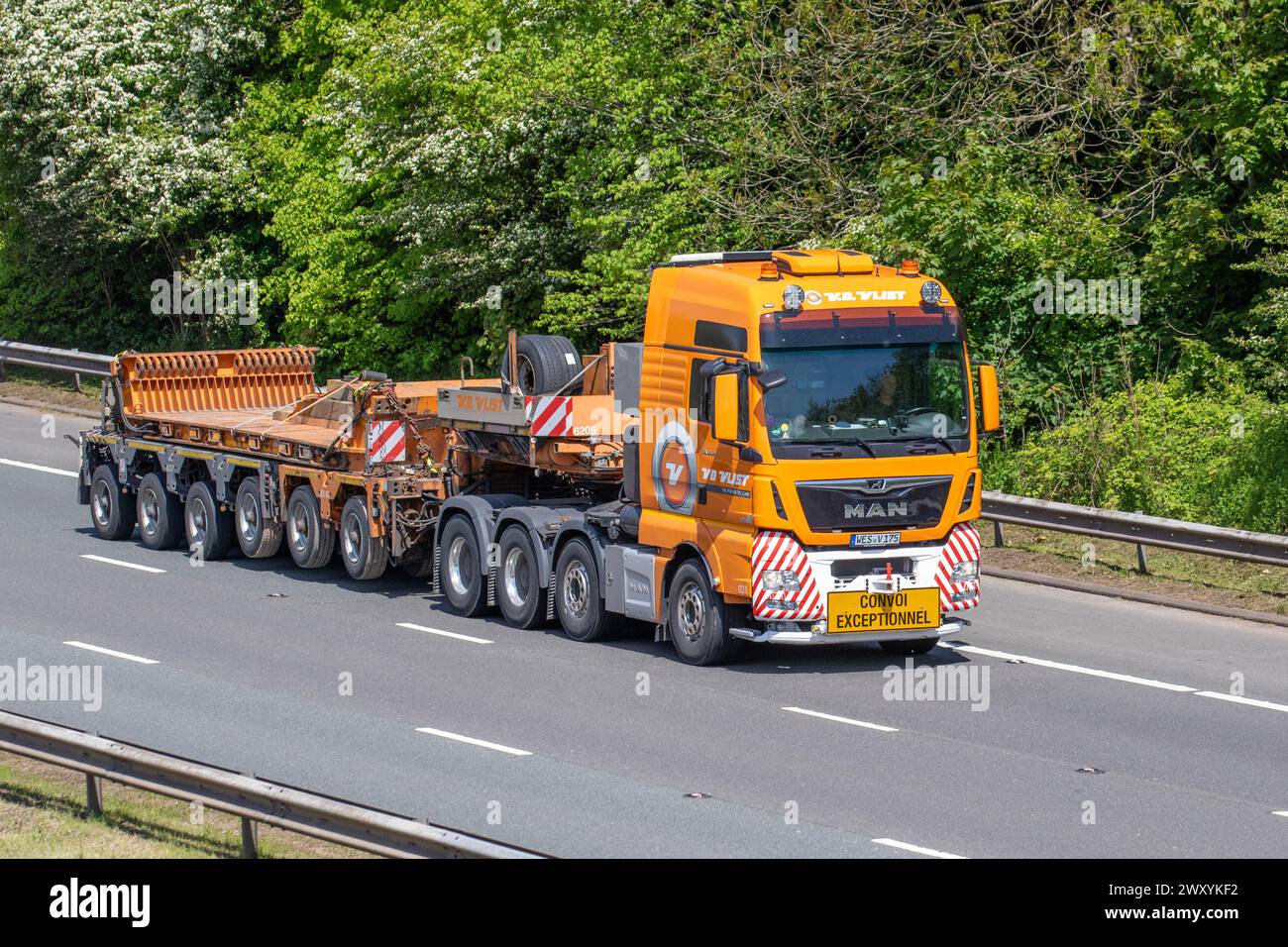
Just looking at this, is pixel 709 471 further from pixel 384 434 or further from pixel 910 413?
pixel 384 434

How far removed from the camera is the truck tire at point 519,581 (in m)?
17.4

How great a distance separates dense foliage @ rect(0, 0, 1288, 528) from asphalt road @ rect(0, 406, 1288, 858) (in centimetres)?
536

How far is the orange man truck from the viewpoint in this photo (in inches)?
590

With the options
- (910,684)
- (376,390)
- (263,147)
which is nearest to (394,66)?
(263,147)

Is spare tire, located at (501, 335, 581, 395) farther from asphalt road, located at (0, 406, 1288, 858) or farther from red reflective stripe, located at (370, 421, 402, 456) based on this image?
asphalt road, located at (0, 406, 1288, 858)

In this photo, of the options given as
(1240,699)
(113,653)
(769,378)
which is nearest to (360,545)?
(113,653)

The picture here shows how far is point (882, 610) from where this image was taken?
15203 millimetres

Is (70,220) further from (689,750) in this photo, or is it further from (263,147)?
(689,750)

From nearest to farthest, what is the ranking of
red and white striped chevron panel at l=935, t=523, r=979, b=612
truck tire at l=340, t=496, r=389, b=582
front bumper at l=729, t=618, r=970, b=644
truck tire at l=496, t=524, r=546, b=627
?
1. front bumper at l=729, t=618, r=970, b=644
2. red and white striped chevron panel at l=935, t=523, r=979, b=612
3. truck tire at l=496, t=524, r=546, b=627
4. truck tire at l=340, t=496, r=389, b=582

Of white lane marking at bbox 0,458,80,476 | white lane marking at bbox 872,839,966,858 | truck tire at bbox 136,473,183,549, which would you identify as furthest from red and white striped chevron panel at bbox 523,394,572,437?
white lane marking at bbox 0,458,80,476

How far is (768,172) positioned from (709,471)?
1188 centimetres

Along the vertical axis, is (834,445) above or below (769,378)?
below

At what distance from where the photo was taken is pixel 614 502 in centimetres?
1703

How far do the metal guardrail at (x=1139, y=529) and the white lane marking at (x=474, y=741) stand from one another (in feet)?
29.1
